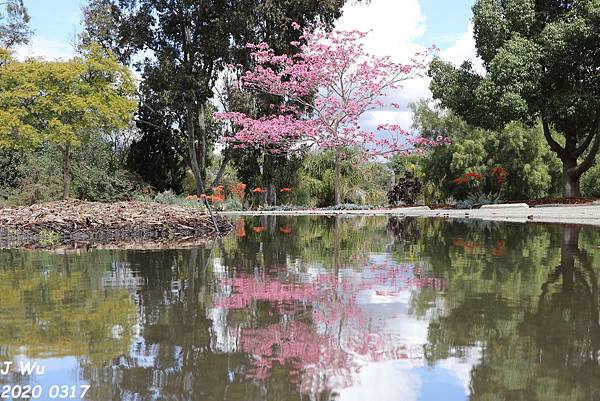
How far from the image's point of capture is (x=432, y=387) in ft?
8.88

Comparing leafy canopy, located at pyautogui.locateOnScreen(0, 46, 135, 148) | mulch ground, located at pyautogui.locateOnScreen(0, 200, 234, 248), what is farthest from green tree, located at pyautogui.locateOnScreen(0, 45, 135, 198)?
mulch ground, located at pyautogui.locateOnScreen(0, 200, 234, 248)

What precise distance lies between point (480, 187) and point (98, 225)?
1889 centimetres

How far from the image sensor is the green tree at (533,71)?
19.8m

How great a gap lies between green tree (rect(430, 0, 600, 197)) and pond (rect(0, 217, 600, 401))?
550 inches

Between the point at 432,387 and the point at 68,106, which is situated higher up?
the point at 68,106

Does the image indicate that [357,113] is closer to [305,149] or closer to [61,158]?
[305,149]

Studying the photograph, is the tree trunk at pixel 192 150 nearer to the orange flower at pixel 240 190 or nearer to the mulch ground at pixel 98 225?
the orange flower at pixel 240 190

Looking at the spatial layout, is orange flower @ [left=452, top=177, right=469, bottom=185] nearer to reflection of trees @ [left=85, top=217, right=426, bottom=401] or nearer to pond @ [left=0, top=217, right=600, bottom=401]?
pond @ [left=0, top=217, right=600, bottom=401]

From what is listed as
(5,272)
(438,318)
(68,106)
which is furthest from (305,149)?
(438,318)

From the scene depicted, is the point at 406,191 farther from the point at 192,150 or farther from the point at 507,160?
the point at 192,150

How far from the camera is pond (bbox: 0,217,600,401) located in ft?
8.97

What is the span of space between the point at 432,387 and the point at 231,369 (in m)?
1.01

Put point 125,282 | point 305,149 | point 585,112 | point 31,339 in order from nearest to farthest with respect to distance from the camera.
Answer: point 31,339 < point 125,282 < point 585,112 < point 305,149

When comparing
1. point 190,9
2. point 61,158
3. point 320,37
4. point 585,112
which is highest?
point 190,9
